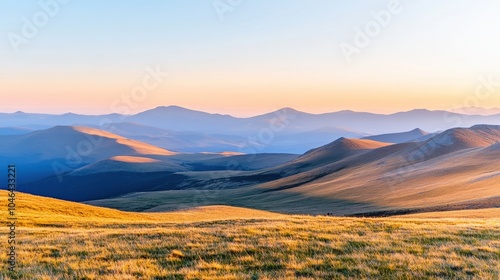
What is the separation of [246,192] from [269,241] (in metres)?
121

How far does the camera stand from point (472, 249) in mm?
15688

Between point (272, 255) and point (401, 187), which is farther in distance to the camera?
point (401, 187)

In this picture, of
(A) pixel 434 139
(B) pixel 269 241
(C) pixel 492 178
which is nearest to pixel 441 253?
(B) pixel 269 241

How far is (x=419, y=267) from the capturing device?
42.0ft

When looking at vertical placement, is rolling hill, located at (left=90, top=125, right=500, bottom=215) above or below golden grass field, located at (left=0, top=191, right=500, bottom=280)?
below

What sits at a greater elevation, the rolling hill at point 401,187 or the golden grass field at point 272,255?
the golden grass field at point 272,255

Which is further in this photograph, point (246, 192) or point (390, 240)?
point (246, 192)

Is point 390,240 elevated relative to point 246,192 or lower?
elevated

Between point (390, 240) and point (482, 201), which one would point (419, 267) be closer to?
point (390, 240)

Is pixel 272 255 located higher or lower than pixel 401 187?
higher

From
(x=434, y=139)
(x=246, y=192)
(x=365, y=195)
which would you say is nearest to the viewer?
(x=365, y=195)

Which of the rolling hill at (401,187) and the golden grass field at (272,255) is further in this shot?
the rolling hill at (401,187)

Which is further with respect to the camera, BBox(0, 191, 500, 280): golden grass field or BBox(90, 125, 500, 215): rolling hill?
BBox(90, 125, 500, 215): rolling hill

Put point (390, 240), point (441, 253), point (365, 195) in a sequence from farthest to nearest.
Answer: point (365, 195) → point (390, 240) → point (441, 253)
